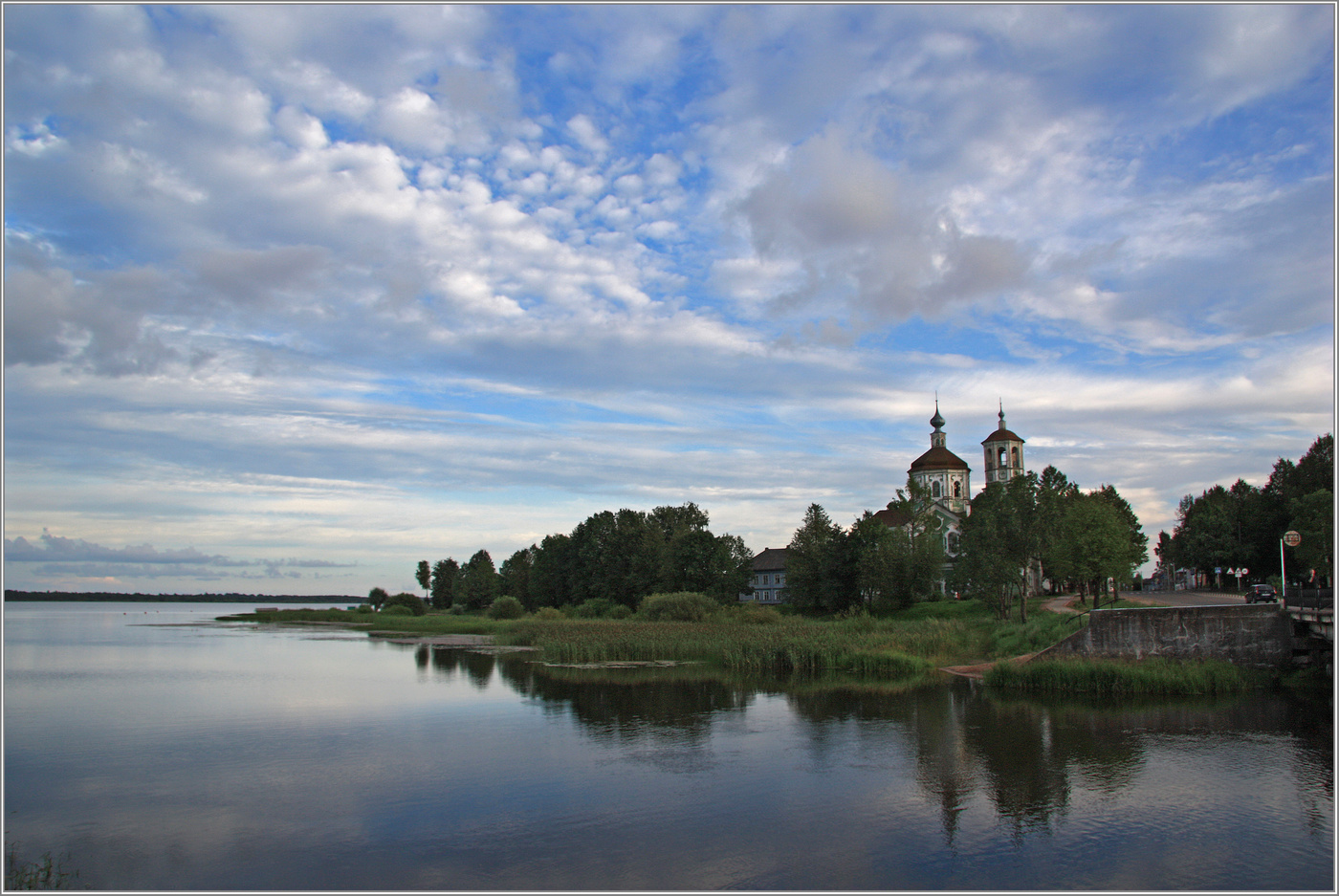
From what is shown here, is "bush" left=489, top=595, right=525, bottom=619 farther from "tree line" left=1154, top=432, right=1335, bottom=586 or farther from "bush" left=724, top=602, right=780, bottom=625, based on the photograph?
"tree line" left=1154, top=432, right=1335, bottom=586

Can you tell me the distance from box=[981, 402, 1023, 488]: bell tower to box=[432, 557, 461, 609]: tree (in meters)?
85.9

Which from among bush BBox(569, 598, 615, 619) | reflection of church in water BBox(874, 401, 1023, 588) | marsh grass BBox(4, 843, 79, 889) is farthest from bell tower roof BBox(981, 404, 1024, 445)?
marsh grass BBox(4, 843, 79, 889)

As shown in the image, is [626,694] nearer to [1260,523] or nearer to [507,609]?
[507,609]

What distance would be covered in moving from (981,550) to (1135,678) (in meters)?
21.1

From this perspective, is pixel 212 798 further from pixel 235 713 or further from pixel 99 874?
pixel 235 713

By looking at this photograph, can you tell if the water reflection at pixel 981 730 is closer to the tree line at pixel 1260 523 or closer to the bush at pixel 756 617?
the bush at pixel 756 617

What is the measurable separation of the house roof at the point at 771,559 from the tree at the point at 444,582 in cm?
5341

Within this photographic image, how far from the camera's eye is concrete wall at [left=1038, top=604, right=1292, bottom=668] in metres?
33.4

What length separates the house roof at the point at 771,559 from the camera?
11325cm

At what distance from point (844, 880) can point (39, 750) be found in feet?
74.0

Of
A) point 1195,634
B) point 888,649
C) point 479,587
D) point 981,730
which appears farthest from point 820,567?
point 479,587

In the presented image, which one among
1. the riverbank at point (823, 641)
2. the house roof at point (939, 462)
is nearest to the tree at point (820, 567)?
the riverbank at point (823, 641)

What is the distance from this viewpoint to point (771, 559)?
379 ft

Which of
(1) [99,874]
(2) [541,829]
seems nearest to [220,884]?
(1) [99,874]
